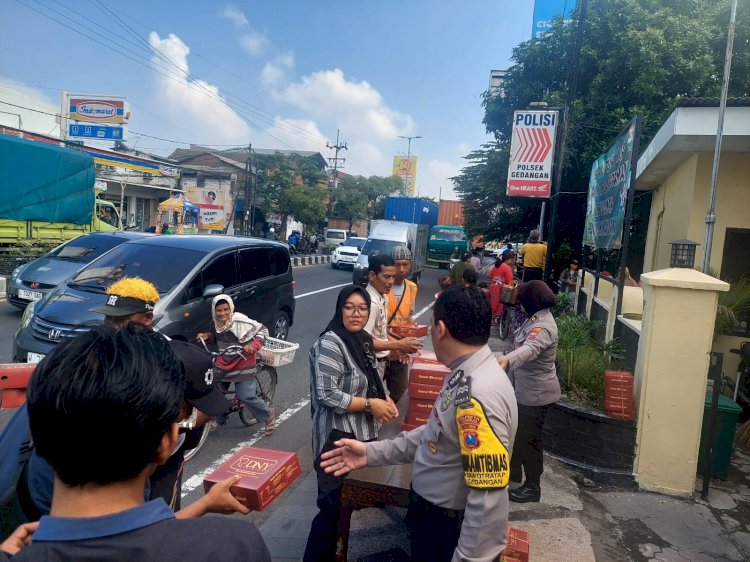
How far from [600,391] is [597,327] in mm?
3173

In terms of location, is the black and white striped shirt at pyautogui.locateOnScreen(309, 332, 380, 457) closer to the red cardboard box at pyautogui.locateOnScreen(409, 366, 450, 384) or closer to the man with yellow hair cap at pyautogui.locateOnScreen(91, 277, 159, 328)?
the red cardboard box at pyautogui.locateOnScreen(409, 366, 450, 384)

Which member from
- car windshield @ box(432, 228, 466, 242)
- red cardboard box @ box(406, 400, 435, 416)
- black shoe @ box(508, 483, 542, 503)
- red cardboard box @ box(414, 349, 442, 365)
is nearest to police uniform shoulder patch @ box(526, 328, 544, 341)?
red cardboard box @ box(414, 349, 442, 365)

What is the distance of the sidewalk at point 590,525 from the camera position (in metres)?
3.65

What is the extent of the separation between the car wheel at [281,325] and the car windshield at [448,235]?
81.3ft

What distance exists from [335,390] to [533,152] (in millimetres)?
12035

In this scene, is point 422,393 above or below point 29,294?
above

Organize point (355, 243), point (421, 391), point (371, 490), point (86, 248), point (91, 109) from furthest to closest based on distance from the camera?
point (91, 109), point (355, 243), point (86, 248), point (421, 391), point (371, 490)

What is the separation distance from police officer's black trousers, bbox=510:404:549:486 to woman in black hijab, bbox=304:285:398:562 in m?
1.56

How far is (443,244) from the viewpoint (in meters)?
33.2

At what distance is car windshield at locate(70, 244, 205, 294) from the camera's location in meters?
6.52

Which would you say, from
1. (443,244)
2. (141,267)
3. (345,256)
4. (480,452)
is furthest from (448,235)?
(480,452)

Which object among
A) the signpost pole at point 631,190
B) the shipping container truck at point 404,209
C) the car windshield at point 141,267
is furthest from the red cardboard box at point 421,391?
the shipping container truck at point 404,209

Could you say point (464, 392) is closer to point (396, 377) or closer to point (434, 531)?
point (434, 531)

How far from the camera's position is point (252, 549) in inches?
44.1
